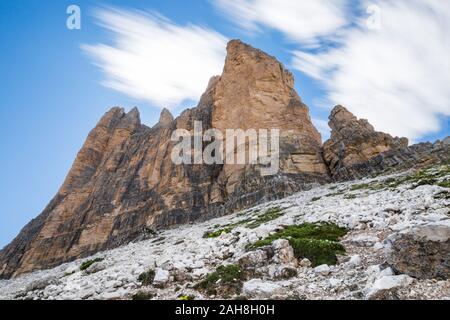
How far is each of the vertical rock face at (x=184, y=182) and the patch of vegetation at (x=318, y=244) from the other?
34460mm

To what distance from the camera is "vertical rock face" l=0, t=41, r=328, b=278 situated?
5600 cm

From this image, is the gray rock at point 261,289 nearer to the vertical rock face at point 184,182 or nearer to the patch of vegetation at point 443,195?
the patch of vegetation at point 443,195

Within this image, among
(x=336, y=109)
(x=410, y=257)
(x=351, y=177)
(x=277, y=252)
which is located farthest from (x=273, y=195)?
(x=410, y=257)

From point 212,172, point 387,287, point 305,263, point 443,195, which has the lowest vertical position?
point 387,287

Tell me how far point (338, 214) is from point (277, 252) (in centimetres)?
741

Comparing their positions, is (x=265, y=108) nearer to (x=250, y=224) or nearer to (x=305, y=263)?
(x=250, y=224)

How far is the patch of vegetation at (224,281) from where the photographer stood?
30.9 ft

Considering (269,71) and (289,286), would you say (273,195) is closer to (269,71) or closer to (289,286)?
(269,71)

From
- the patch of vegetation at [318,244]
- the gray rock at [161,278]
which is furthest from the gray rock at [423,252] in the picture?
the gray rock at [161,278]

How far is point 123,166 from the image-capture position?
87312mm

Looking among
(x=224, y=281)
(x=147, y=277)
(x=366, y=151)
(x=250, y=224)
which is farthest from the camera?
(x=366, y=151)

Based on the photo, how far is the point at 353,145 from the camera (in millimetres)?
52344

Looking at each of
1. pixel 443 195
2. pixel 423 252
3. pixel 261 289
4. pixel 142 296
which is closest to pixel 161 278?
pixel 142 296

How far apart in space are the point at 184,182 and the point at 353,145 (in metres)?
34.5
